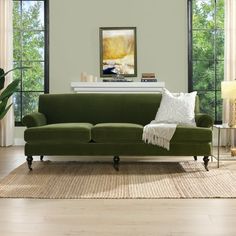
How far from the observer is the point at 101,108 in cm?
606

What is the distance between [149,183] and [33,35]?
14.2ft

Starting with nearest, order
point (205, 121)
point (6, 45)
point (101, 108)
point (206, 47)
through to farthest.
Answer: point (205, 121), point (101, 108), point (6, 45), point (206, 47)

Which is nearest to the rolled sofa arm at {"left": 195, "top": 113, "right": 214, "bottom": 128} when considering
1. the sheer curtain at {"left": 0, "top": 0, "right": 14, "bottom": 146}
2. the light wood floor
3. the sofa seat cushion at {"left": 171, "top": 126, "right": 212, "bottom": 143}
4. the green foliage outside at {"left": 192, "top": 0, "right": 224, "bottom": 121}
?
the sofa seat cushion at {"left": 171, "top": 126, "right": 212, "bottom": 143}

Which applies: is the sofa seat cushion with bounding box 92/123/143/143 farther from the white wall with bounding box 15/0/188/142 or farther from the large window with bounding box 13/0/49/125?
the large window with bounding box 13/0/49/125

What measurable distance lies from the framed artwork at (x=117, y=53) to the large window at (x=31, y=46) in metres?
0.94

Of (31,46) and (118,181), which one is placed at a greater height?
(31,46)

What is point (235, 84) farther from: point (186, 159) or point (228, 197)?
point (228, 197)

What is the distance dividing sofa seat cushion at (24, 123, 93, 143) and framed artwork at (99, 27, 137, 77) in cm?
275

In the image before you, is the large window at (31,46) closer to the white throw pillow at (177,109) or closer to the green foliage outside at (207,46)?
the green foliage outside at (207,46)

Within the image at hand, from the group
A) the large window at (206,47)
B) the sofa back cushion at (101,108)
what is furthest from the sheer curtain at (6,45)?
the large window at (206,47)

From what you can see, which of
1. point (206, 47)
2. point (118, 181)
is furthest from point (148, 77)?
point (118, 181)

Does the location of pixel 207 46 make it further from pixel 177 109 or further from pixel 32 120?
pixel 32 120

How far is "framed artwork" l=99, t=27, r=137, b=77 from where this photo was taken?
7832 mm

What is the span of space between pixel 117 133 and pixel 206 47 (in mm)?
3297
